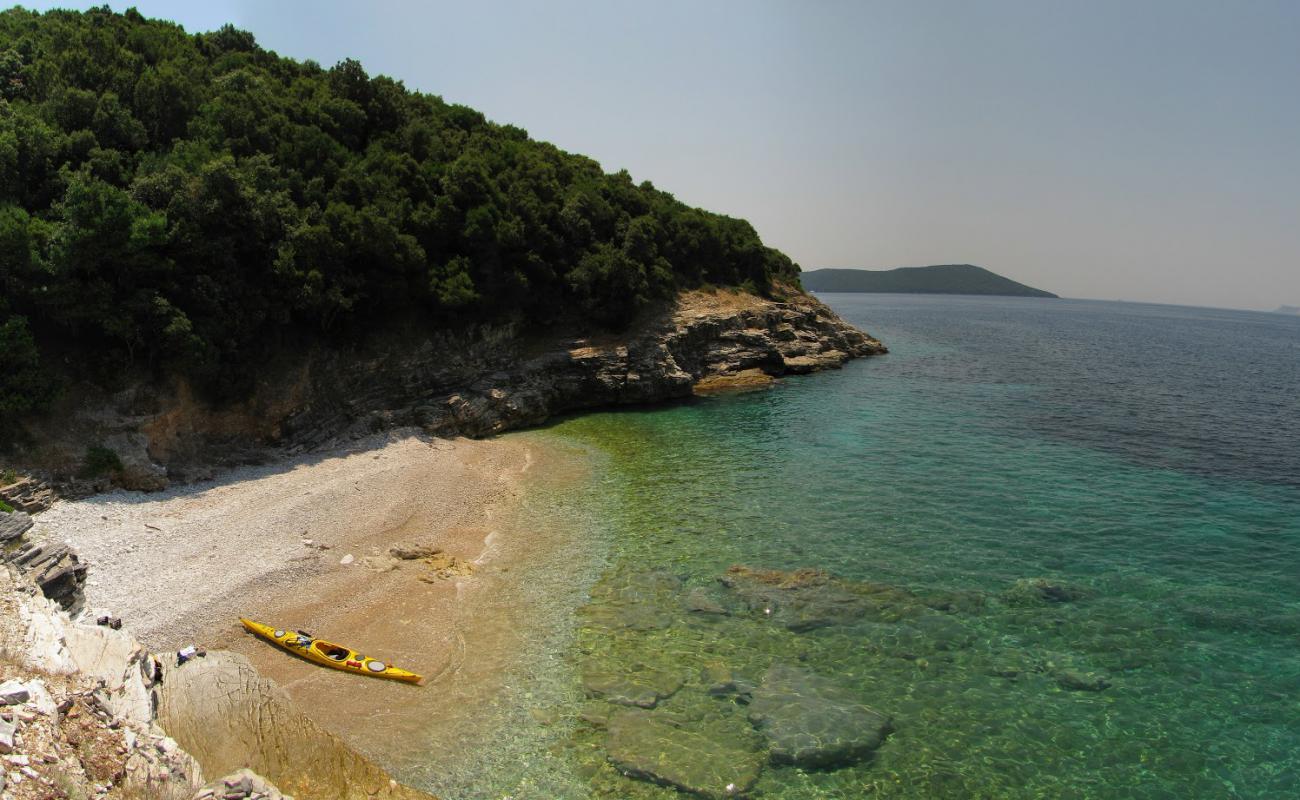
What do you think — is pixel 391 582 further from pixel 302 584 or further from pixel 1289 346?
pixel 1289 346

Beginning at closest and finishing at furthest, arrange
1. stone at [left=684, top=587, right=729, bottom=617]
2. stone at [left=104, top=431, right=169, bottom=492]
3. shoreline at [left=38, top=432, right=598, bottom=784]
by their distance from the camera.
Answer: shoreline at [left=38, top=432, right=598, bottom=784] < stone at [left=684, top=587, right=729, bottom=617] < stone at [left=104, top=431, right=169, bottom=492]

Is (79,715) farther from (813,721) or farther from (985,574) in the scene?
(985,574)

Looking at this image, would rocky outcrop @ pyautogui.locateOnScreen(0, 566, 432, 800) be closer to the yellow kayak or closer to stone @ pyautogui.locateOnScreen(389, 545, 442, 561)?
the yellow kayak

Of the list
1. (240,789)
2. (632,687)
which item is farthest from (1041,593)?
(240,789)

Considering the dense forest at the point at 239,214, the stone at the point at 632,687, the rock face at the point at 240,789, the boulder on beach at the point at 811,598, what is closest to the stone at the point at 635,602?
the boulder on beach at the point at 811,598

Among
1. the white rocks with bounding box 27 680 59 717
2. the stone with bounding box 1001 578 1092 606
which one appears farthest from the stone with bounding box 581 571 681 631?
the white rocks with bounding box 27 680 59 717

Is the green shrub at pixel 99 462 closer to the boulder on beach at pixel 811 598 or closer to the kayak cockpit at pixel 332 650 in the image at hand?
the kayak cockpit at pixel 332 650
